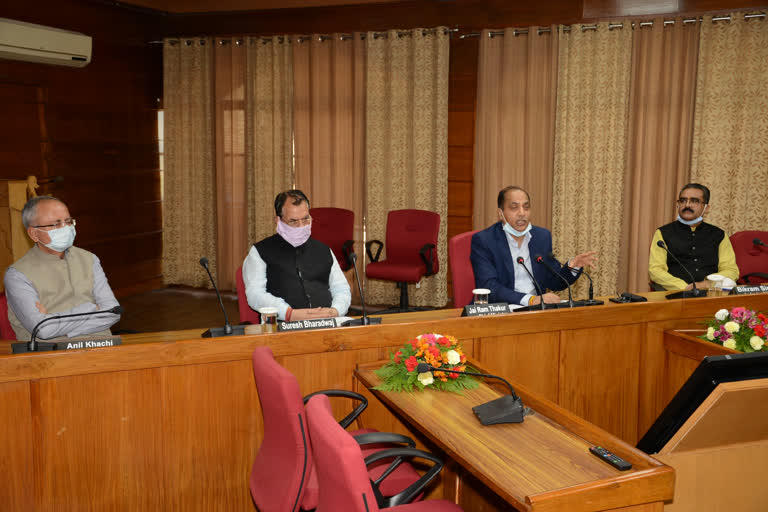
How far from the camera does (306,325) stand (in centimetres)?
269

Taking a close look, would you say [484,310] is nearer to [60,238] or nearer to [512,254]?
[512,254]

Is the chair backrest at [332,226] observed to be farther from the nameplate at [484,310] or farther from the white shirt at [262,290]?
the nameplate at [484,310]

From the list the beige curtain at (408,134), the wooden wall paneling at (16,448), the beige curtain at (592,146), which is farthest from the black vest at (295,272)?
the beige curtain at (592,146)

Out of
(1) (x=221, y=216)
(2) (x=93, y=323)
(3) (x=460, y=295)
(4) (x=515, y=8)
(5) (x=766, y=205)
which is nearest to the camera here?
(2) (x=93, y=323)

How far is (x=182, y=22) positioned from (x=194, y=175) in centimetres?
167

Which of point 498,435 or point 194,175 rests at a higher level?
point 194,175

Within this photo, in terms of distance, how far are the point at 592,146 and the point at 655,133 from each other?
531 mm

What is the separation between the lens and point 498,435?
200cm

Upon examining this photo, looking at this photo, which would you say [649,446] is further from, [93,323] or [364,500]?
[93,323]

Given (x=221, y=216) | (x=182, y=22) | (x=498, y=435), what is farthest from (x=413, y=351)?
(x=182, y=22)

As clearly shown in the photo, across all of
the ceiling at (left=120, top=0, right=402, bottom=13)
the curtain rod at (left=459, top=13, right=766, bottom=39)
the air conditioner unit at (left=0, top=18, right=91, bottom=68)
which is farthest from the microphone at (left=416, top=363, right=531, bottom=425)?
the ceiling at (left=120, top=0, right=402, bottom=13)

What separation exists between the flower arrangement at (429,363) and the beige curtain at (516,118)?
155 inches

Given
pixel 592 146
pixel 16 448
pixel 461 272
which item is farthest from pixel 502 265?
pixel 592 146

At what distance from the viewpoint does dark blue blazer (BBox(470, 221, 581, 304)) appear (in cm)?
361
